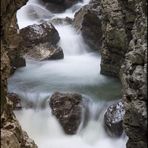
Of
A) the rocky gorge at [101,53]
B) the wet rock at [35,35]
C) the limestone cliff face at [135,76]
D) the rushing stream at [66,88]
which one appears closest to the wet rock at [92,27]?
the rocky gorge at [101,53]

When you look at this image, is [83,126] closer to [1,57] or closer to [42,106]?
[42,106]

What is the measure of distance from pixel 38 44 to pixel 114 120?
7.31 metres

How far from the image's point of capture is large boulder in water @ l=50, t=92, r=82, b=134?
38.4ft

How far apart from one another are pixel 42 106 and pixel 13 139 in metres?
5.70

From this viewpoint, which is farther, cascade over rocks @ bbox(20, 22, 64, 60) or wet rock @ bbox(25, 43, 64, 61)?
cascade over rocks @ bbox(20, 22, 64, 60)

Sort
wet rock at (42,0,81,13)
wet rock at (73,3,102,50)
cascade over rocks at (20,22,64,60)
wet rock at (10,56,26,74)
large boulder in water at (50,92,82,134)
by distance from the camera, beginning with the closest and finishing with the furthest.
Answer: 1. large boulder in water at (50,92,82,134)
2. wet rock at (10,56,26,74)
3. wet rock at (73,3,102,50)
4. cascade over rocks at (20,22,64,60)
5. wet rock at (42,0,81,13)

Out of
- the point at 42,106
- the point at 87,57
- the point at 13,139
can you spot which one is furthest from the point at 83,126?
the point at 87,57

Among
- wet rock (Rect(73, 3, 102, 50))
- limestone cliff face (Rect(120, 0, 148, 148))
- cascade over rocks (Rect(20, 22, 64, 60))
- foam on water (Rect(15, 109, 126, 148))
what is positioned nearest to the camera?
limestone cliff face (Rect(120, 0, 148, 148))

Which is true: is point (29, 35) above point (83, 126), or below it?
above

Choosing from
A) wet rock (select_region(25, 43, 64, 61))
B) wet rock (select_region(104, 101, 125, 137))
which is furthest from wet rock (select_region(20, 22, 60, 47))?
wet rock (select_region(104, 101, 125, 137))

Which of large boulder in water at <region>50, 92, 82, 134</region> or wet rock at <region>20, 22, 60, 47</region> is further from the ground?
wet rock at <region>20, 22, 60, 47</region>

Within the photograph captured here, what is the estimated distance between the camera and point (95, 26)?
56.7ft

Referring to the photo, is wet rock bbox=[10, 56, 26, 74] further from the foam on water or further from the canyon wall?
the foam on water

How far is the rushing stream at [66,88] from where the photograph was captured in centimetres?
1139
